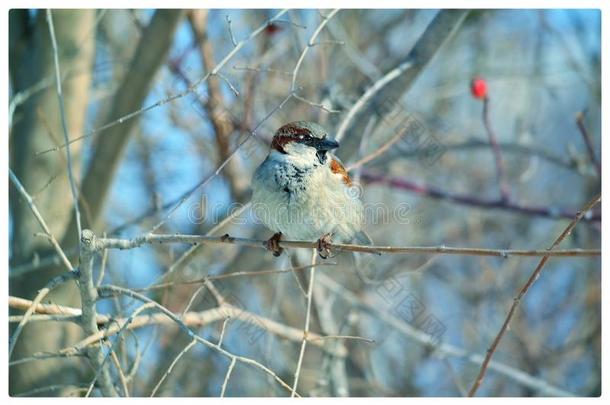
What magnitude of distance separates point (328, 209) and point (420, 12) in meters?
3.39

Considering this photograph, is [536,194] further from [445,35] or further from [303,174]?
[303,174]

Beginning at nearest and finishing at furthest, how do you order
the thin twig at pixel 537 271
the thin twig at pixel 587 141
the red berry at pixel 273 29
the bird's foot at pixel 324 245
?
the thin twig at pixel 537 271
the bird's foot at pixel 324 245
the thin twig at pixel 587 141
the red berry at pixel 273 29

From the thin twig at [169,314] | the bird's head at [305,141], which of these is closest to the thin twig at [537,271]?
the thin twig at [169,314]

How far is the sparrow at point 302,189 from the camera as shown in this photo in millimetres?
3258

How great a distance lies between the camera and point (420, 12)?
20.1 ft

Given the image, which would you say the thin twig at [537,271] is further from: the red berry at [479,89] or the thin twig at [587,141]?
the red berry at [479,89]

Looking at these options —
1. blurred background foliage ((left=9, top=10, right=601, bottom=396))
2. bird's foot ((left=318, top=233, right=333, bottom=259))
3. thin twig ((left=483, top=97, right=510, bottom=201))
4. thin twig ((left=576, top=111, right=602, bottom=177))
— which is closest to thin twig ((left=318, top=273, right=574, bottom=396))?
blurred background foliage ((left=9, top=10, right=601, bottom=396))

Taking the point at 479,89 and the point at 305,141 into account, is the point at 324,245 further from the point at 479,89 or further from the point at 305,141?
the point at 479,89

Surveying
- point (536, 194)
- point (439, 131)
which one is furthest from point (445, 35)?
point (536, 194)

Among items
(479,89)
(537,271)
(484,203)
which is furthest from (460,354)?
(537,271)

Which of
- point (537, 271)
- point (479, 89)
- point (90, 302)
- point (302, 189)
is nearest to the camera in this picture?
point (537, 271)

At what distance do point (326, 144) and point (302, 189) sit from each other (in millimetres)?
253

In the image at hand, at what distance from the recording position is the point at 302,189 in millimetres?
3273
